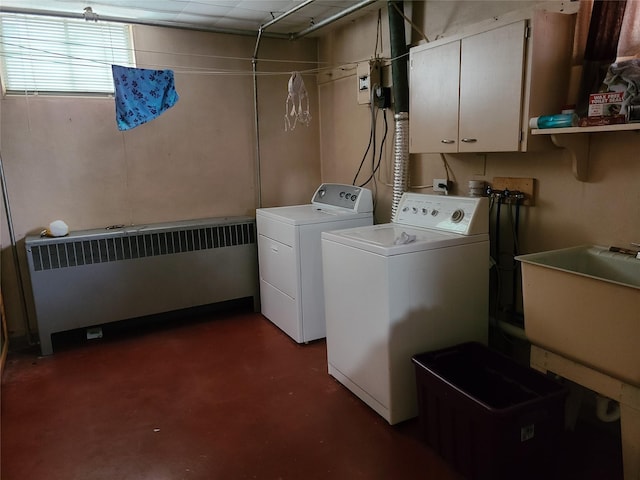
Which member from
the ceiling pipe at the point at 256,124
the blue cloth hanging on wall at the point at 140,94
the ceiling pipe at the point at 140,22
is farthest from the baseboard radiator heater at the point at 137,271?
the ceiling pipe at the point at 140,22

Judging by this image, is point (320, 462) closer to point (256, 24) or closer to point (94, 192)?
point (94, 192)

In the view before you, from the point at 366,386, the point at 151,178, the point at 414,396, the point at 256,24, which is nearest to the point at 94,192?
→ the point at 151,178

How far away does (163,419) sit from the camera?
7.72ft

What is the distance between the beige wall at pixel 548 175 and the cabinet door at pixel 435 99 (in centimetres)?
31

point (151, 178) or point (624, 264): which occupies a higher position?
point (151, 178)

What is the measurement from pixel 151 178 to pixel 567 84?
2921 mm

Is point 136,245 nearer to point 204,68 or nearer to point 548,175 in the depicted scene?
point 204,68

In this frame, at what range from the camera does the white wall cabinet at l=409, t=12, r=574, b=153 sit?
193 cm

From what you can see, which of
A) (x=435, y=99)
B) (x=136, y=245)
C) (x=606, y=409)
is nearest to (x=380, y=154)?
(x=435, y=99)

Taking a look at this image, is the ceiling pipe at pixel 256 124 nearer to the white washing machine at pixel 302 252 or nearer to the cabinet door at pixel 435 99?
the white washing machine at pixel 302 252

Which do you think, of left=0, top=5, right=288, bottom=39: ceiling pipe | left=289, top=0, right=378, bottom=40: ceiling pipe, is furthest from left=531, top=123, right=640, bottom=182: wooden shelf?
left=0, top=5, right=288, bottom=39: ceiling pipe

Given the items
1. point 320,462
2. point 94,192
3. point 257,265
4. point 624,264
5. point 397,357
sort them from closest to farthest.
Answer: point 624,264 → point 320,462 → point 397,357 → point 94,192 → point 257,265

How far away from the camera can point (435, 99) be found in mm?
2424

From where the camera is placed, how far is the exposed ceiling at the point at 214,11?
9.64 feet
